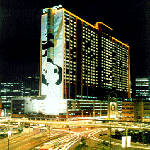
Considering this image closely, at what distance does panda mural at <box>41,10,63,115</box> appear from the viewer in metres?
123

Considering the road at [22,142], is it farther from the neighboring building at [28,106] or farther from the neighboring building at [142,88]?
the neighboring building at [142,88]

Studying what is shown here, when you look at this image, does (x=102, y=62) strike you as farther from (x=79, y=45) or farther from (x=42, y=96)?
(x=42, y=96)

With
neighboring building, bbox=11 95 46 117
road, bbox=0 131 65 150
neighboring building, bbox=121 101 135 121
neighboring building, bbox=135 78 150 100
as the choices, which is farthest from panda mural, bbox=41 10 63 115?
neighboring building, bbox=135 78 150 100

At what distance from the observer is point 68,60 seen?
12850 centimetres

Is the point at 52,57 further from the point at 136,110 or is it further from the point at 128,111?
the point at 136,110

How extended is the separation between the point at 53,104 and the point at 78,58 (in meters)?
35.7

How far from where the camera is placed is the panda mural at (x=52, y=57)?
4833 inches

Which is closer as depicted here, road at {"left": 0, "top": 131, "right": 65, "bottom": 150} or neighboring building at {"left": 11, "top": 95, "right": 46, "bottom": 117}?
road at {"left": 0, "top": 131, "right": 65, "bottom": 150}

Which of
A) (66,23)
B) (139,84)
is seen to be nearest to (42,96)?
(66,23)

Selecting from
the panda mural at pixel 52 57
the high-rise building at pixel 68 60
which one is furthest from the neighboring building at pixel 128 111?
the panda mural at pixel 52 57

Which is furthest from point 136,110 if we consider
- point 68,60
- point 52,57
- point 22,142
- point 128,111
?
point 22,142

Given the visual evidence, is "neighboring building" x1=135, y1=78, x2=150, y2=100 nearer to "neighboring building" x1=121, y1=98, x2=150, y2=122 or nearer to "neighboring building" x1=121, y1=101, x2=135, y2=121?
"neighboring building" x1=121, y1=101, x2=135, y2=121

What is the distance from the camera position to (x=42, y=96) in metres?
124

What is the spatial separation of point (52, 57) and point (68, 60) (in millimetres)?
9703
